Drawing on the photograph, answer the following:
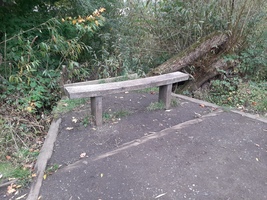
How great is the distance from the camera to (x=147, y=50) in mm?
5340

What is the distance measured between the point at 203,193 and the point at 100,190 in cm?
90

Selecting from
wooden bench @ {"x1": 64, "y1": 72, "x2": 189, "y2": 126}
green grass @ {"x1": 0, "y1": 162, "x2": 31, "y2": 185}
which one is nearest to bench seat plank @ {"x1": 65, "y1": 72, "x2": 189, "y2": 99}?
wooden bench @ {"x1": 64, "y1": 72, "x2": 189, "y2": 126}

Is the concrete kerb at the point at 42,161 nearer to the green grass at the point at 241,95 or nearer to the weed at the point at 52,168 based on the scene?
the weed at the point at 52,168

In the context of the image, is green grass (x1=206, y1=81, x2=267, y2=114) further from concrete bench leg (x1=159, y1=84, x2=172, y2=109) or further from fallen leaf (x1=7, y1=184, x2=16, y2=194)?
fallen leaf (x1=7, y1=184, x2=16, y2=194)

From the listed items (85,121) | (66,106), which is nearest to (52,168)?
(85,121)

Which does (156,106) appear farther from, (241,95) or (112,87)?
(241,95)

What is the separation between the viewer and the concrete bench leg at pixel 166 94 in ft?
11.5

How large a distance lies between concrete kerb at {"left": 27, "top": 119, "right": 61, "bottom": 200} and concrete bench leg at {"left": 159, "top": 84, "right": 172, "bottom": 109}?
162 cm

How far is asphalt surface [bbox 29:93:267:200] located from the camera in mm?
2002

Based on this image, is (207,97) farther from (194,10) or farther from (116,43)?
(116,43)

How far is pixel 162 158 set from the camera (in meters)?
2.41

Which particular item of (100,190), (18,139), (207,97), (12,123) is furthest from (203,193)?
(207,97)

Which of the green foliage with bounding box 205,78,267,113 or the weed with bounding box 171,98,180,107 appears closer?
the weed with bounding box 171,98,180,107

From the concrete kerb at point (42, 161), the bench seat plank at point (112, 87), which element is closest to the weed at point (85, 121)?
the concrete kerb at point (42, 161)
